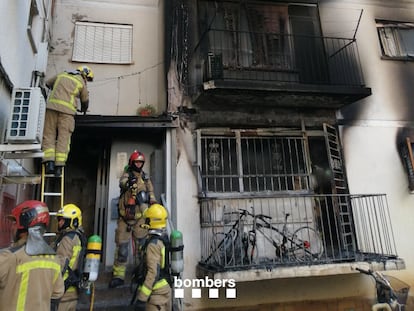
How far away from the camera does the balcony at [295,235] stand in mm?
4988

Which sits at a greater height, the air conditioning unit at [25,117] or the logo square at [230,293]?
the air conditioning unit at [25,117]

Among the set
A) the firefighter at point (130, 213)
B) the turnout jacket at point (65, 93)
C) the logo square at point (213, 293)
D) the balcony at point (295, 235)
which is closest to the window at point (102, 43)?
the turnout jacket at point (65, 93)

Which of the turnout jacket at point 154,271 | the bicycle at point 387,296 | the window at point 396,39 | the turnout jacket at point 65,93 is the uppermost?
the window at point 396,39

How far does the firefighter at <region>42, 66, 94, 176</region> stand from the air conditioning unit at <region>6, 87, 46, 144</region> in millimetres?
869

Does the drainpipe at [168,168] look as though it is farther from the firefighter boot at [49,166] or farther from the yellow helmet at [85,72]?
the firefighter boot at [49,166]

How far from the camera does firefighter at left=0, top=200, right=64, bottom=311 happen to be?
88.0 inches

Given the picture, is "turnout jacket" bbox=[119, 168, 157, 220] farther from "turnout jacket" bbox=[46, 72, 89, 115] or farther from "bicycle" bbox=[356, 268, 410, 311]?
"bicycle" bbox=[356, 268, 410, 311]

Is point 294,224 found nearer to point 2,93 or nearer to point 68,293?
point 68,293

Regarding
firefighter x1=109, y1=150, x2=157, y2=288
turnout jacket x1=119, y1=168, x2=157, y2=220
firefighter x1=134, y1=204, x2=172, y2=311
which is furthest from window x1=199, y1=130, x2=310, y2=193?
firefighter x1=134, y1=204, x2=172, y2=311

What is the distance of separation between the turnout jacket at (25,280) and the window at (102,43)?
529 cm

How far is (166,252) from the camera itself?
377 centimetres

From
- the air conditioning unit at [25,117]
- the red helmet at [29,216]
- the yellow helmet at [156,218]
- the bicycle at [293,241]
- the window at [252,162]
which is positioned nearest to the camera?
the red helmet at [29,216]

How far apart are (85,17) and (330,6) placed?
6.01m

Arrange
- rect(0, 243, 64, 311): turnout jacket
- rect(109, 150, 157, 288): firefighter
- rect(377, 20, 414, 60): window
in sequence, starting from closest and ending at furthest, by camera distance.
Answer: rect(0, 243, 64, 311): turnout jacket, rect(109, 150, 157, 288): firefighter, rect(377, 20, 414, 60): window
